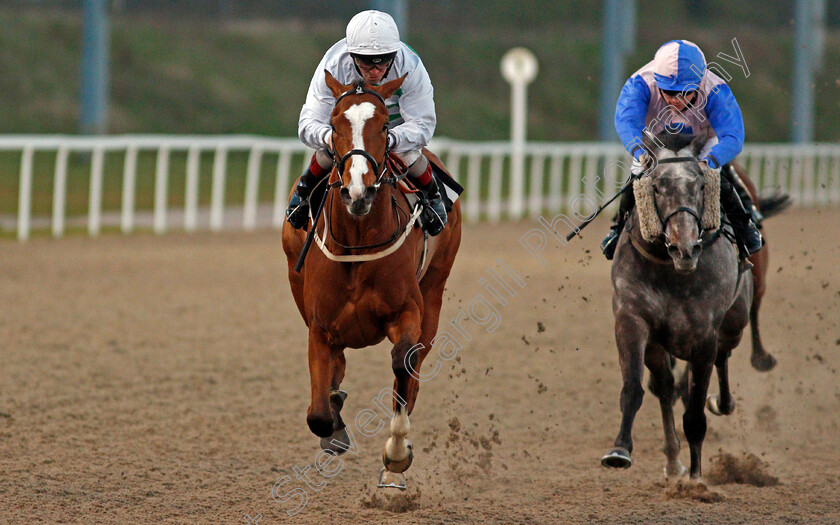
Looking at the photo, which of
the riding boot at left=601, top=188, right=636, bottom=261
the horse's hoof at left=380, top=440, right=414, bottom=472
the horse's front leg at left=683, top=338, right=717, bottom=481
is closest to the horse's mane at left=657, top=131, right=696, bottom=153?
the riding boot at left=601, top=188, right=636, bottom=261

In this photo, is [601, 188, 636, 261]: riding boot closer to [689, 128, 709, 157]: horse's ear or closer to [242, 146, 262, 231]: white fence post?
[689, 128, 709, 157]: horse's ear

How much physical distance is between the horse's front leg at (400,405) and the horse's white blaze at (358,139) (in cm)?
73

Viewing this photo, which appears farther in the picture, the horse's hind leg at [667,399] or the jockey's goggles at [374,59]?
the horse's hind leg at [667,399]

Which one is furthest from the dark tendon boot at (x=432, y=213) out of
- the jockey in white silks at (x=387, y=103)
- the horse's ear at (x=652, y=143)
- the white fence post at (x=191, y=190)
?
the white fence post at (x=191, y=190)

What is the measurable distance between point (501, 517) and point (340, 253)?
118 cm

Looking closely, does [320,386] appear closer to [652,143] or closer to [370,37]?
[370,37]

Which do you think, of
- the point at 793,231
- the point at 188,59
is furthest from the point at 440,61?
the point at 793,231

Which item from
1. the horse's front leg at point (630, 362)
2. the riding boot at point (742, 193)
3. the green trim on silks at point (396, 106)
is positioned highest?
the green trim on silks at point (396, 106)

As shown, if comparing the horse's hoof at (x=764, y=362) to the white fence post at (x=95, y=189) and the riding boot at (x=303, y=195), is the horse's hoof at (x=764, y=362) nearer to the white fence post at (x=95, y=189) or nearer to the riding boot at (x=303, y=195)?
the riding boot at (x=303, y=195)

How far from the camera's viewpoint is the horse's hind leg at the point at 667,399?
525 cm

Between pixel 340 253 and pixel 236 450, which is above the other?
pixel 340 253

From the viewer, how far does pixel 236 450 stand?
5.75m

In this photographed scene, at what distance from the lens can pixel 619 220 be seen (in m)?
5.48

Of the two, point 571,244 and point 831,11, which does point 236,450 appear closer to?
point 571,244
